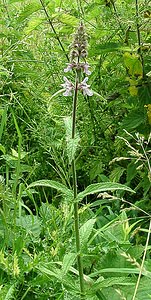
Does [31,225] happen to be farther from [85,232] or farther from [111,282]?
[111,282]

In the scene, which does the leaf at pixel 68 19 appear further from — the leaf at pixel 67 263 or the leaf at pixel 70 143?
the leaf at pixel 67 263

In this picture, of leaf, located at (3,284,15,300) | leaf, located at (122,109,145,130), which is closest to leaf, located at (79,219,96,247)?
leaf, located at (3,284,15,300)

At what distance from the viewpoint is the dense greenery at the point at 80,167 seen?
125 cm

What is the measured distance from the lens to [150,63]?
1.91 m

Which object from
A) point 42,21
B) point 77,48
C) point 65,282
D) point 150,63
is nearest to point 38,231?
point 65,282

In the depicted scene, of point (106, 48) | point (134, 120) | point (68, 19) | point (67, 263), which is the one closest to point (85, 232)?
point (67, 263)

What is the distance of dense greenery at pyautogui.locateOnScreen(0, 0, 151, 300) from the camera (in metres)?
1.25

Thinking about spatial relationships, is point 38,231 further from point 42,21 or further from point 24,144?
point 42,21

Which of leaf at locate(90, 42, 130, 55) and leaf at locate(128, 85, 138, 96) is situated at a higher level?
leaf at locate(90, 42, 130, 55)

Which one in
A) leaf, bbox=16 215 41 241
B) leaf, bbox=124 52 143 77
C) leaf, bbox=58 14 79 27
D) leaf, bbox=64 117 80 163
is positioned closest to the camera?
leaf, bbox=64 117 80 163

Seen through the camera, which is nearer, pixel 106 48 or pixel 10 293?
pixel 10 293

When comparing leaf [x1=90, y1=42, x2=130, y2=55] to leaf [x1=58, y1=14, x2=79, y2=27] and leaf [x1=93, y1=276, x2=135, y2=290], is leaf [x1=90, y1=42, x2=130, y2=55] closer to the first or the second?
leaf [x1=58, y1=14, x2=79, y2=27]

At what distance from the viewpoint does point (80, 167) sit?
2.16m

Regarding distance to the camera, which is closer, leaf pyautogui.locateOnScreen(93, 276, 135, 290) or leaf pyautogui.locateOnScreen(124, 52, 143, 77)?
leaf pyautogui.locateOnScreen(93, 276, 135, 290)
